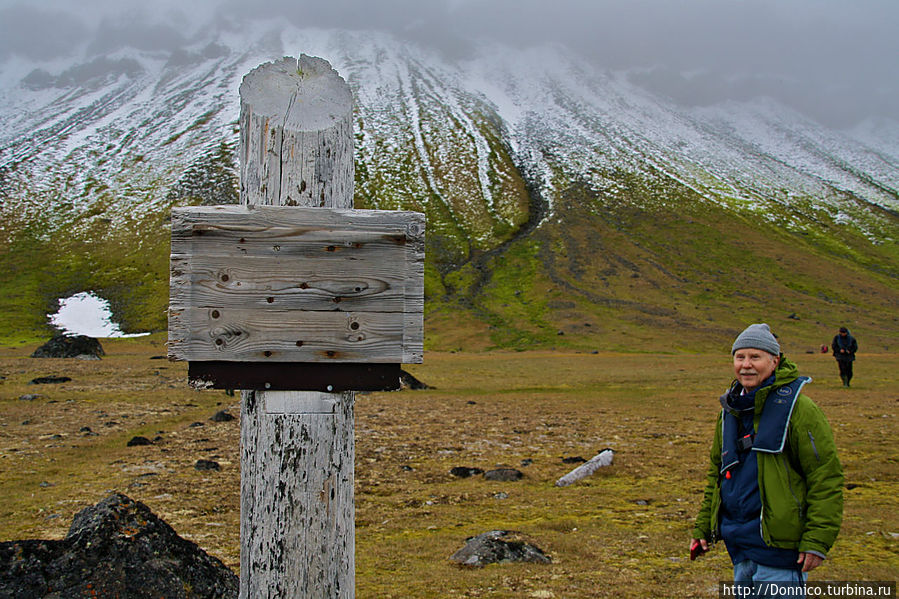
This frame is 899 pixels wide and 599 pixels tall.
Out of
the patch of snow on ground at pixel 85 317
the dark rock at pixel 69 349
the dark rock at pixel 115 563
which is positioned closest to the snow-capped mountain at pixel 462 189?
the patch of snow on ground at pixel 85 317

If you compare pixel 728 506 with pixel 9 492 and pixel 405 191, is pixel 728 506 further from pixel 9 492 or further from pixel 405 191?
pixel 405 191

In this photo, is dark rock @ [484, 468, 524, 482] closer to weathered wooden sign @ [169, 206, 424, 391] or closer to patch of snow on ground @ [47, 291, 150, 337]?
A: weathered wooden sign @ [169, 206, 424, 391]

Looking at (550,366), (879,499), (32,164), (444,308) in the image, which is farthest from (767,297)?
(32,164)

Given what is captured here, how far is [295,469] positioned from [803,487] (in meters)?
3.96

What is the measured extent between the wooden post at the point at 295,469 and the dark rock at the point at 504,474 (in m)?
12.2

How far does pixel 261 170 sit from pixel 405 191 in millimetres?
148289

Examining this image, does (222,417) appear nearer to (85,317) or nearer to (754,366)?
(754,366)

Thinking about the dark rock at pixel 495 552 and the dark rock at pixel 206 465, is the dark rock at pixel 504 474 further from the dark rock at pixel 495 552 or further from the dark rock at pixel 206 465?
the dark rock at pixel 206 465

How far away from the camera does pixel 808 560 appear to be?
4.78 m

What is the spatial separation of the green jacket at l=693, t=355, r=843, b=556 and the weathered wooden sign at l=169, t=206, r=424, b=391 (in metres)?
3.33

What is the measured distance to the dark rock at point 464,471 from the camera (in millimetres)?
15387

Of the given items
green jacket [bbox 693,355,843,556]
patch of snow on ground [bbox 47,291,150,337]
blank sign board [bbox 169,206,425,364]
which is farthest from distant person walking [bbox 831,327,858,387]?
patch of snow on ground [bbox 47,291,150,337]

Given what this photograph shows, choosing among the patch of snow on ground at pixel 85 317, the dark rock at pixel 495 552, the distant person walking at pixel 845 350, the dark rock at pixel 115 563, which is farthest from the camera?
the patch of snow on ground at pixel 85 317

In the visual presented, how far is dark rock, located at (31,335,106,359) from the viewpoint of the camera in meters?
45.4
